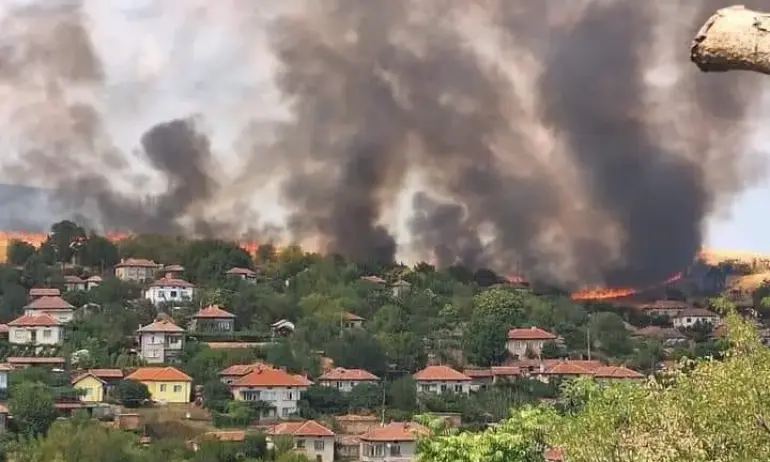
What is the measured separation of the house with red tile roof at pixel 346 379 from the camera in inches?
702

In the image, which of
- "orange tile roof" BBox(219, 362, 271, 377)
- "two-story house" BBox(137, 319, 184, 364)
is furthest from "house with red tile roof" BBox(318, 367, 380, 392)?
"two-story house" BBox(137, 319, 184, 364)

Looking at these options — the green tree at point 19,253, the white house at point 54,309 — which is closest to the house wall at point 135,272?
the green tree at point 19,253

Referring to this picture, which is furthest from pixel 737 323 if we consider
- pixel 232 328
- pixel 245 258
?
pixel 245 258

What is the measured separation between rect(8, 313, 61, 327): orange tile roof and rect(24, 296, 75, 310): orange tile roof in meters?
0.34

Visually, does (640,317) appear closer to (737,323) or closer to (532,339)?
(532,339)

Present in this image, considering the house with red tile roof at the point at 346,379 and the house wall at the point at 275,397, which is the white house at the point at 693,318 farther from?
the house wall at the point at 275,397

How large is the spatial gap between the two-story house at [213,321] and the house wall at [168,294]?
168 cm

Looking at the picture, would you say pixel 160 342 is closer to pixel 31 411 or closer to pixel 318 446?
pixel 31 411

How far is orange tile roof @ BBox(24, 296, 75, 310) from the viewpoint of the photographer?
20375 millimetres

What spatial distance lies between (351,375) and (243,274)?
7099 millimetres

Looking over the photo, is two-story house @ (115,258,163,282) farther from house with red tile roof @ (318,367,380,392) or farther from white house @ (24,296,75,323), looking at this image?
house with red tile roof @ (318,367,380,392)

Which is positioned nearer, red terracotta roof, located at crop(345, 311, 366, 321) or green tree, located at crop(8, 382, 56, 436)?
green tree, located at crop(8, 382, 56, 436)

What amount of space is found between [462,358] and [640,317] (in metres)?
5.67

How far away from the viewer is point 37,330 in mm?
19281
